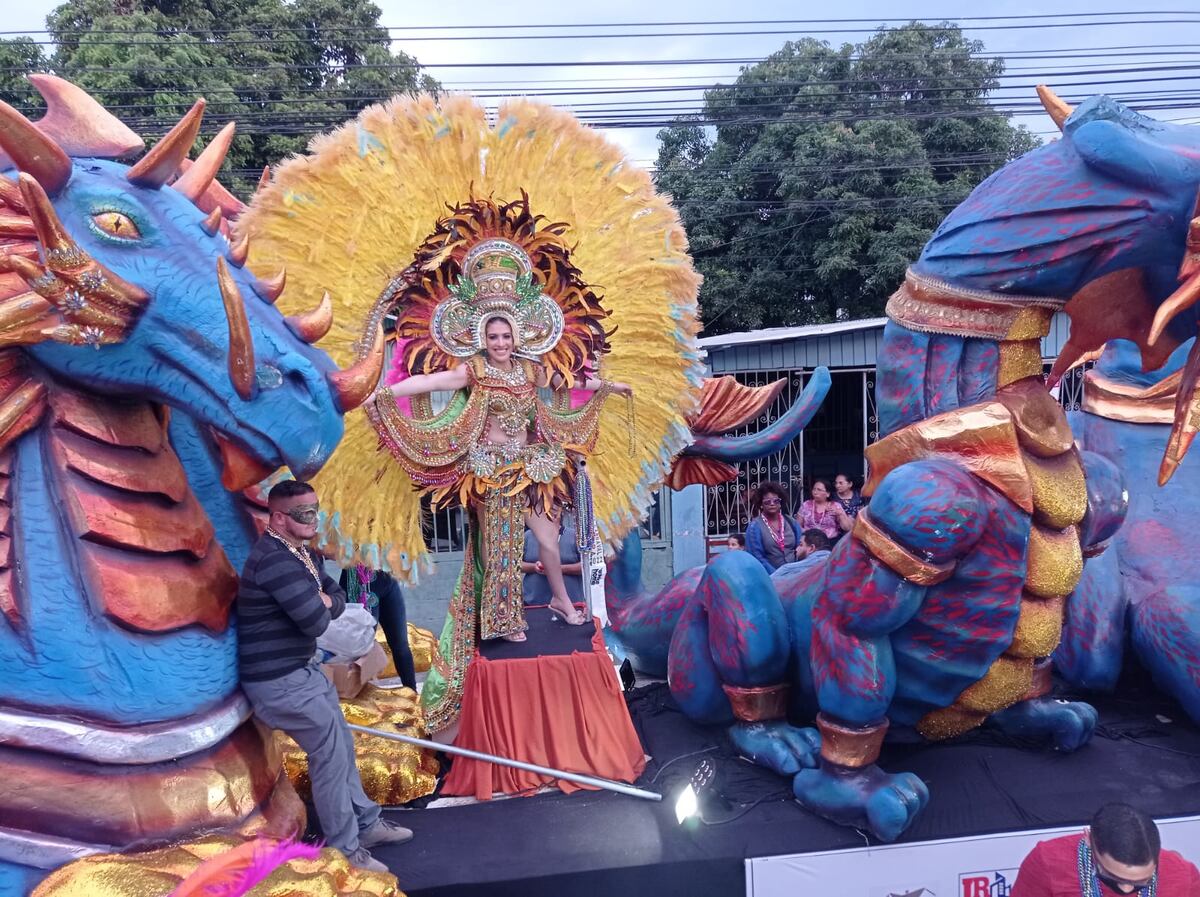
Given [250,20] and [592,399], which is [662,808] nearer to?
[592,399]

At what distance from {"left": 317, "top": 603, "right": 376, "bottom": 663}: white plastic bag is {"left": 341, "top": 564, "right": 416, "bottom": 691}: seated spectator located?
1.06 meters

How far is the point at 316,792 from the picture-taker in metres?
1.99

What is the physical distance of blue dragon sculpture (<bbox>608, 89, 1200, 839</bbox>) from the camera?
2.15m

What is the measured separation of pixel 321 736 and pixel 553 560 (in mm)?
1382

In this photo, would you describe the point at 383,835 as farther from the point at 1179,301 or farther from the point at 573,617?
the point at 1179,301

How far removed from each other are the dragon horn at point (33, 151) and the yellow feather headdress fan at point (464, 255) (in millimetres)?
764

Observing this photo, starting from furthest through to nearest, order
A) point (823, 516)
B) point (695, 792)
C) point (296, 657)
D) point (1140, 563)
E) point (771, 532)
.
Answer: point (823, 516) < point (771, 532) < point (1140, 563) < point (695, 792) < point (296, 657)

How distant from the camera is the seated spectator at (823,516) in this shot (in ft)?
19.7

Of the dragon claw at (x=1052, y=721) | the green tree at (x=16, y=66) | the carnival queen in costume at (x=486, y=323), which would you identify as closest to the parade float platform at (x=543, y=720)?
the carnival queen in costume at (x=486, y=323)

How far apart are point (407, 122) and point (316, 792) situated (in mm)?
1829

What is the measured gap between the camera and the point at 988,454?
2.25 m

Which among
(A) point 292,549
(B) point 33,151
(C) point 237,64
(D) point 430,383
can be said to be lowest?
(A) point 292,549

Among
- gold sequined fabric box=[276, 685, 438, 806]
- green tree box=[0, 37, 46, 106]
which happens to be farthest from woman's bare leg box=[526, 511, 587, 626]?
green tree box=[0, 37, 46, 106]

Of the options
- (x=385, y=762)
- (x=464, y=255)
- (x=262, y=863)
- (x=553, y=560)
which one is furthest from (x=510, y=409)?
(x=262, y=863)
